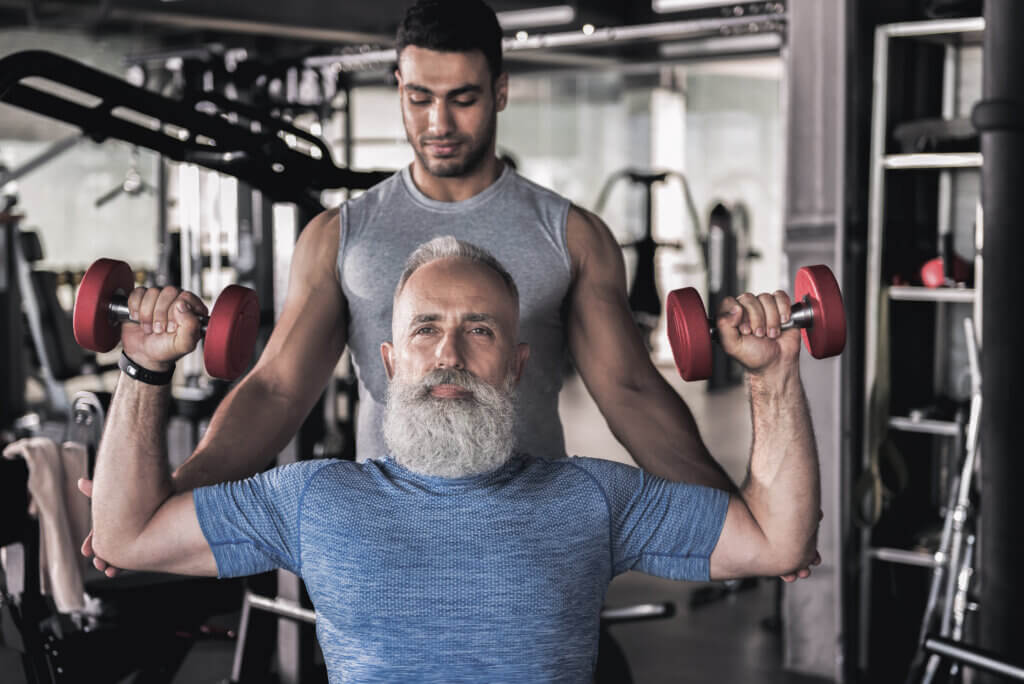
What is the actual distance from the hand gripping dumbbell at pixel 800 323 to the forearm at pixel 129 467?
635mm

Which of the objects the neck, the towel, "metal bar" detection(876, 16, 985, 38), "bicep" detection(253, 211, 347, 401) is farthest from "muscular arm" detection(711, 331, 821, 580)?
"metal bar" detection(876, 16, 985, 38)

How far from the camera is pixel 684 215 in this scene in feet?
25.6

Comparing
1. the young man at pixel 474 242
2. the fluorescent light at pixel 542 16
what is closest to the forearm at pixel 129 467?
the young man at pixel 474 242

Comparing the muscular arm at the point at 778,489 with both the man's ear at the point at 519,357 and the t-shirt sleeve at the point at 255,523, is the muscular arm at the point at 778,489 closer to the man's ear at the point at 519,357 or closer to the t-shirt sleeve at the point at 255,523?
the man's ear at the point at 519,357

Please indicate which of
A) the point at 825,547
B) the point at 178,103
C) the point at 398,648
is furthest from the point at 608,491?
the point at 825,547

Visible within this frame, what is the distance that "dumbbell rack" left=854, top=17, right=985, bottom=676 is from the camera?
3.25 meters

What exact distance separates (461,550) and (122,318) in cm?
50

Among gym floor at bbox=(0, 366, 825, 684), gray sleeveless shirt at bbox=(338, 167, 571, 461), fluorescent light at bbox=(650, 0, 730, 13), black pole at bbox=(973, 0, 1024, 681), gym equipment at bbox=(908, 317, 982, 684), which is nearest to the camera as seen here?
gray sleeveless shirt at bbox=(338, 167, 571, 461)

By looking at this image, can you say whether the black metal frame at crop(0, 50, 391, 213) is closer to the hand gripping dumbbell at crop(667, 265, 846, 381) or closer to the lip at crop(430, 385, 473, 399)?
the lip at crop(430, 385, 473, 399)

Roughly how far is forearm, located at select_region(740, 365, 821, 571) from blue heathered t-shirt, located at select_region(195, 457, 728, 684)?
0.22 ft

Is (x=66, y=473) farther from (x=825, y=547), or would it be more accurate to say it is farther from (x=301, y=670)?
(x=825, y=547)

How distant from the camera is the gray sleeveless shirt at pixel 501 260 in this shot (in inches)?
68.8

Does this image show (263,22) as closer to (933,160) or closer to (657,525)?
(933,160)

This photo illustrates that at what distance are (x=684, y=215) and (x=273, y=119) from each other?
5.24 m
